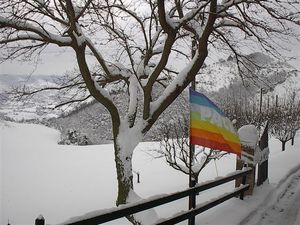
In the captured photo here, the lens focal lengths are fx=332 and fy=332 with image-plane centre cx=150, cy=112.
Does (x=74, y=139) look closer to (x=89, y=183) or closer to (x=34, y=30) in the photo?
(x=89, y=183)

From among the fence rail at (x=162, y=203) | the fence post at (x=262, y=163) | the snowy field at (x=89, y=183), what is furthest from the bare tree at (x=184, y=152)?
the fence rail at (x=162, y=203)

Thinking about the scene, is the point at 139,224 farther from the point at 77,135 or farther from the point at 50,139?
the point at 50,139

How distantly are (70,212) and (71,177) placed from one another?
25.3 ft

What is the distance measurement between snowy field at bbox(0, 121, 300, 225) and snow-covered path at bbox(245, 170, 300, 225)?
0.09 feet

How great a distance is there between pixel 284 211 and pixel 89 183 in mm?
15486

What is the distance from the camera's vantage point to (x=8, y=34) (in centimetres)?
889

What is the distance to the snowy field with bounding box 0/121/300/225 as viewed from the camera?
25.2ft

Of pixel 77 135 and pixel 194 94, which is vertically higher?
pixel 194 94

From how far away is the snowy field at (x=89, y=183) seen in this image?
25.2 ft

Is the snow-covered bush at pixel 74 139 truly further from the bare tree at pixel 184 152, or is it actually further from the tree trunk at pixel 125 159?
the tree trunk at pixel 125 159

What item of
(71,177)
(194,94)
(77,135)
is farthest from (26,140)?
(194,94)

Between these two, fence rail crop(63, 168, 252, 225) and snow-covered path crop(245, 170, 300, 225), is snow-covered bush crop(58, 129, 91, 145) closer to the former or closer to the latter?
snow-covered path crop(245, 170, 300, 225)

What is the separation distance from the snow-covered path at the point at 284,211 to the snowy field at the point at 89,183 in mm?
26

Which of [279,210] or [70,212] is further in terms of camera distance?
[70,212]
